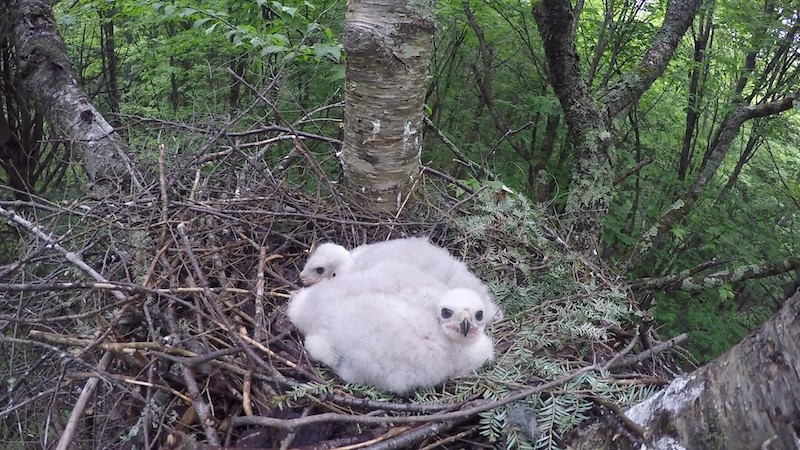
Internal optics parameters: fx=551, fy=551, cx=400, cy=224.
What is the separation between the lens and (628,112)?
4.95 metres

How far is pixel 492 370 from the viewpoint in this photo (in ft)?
6.72

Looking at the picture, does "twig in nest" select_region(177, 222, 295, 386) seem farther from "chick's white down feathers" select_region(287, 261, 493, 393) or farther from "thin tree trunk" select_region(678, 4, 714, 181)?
"thin tree trunk" select_region(678, 4, 714, 181)

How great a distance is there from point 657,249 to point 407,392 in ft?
15.8

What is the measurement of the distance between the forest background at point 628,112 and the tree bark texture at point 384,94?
1507 millimetres

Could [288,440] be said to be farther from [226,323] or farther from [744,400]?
[744,400]

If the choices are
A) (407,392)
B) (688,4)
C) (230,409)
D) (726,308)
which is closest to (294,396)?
(230,409)

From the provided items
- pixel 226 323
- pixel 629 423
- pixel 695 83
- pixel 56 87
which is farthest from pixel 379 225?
pixel 695 83

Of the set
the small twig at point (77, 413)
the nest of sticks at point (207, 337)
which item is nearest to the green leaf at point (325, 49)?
the nest of sticks at point (207, 337)

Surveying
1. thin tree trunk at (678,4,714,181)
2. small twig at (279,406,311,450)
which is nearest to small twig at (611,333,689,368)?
small twig at (279,406,311,450)

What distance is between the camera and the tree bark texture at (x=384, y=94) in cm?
270

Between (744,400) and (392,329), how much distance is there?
118 centimetres

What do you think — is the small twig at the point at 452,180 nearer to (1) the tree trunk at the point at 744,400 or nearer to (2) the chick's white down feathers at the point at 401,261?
(2) the chick's white down feathers at the point at 401,261

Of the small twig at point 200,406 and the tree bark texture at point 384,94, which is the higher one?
the tree bark texture at point 384,94

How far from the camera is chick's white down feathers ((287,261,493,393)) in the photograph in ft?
6.36
